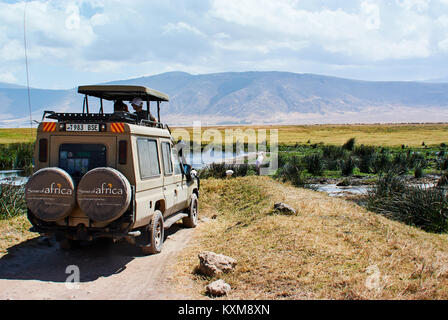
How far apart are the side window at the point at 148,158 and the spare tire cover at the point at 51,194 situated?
4.12 feet

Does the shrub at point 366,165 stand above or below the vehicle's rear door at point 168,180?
below

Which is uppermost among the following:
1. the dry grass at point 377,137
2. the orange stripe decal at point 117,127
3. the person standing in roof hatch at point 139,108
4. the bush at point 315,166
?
the person standing in roof hatch at point 139,108

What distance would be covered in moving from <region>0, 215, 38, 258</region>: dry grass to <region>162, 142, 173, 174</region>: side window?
3.14 metres

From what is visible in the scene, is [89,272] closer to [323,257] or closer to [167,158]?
[167,158]

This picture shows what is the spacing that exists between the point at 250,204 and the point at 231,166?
29.0ft

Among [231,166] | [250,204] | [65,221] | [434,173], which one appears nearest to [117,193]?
[65,221]

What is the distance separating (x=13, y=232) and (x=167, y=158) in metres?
3.50

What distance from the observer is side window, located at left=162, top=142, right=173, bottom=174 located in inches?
374

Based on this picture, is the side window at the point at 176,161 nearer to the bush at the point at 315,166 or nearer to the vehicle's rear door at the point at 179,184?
the vehicle's rear door at the point at 179,184

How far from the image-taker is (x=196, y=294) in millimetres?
6652

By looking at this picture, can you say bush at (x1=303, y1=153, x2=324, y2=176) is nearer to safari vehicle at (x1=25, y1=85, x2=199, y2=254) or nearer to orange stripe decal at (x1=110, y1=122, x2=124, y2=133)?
safari vehicle at (x1=25, y1=85, x2=199, y2=254)

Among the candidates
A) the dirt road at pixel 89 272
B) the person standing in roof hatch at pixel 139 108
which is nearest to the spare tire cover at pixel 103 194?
the dirt road at pixel 89 272

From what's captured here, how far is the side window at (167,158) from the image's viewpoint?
9488mm
